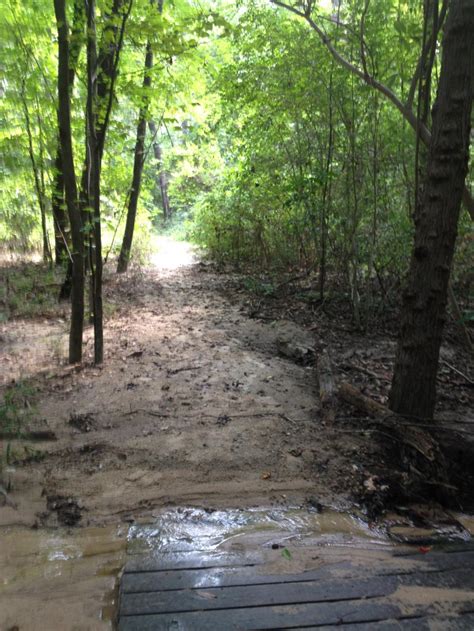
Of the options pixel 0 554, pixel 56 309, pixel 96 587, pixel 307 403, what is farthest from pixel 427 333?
pixel 56 309

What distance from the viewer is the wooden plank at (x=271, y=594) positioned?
7.24 ft

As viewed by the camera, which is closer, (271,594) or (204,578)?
(271,594)

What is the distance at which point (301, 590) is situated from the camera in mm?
2307

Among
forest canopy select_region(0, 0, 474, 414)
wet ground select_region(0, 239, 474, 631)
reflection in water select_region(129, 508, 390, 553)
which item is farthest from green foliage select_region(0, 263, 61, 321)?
reflection in water select_region(129, 508, 390, 553)

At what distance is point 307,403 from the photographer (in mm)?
4375

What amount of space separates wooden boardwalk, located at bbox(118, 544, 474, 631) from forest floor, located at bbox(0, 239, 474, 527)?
1.60 ft

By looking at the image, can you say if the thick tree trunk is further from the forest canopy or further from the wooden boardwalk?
the wooden boardwalk

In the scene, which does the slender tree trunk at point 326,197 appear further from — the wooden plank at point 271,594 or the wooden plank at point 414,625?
the wooden plank at point 414,625

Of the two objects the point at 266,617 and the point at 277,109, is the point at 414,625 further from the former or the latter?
the point at 277,109

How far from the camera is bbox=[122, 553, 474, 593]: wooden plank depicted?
2.34m

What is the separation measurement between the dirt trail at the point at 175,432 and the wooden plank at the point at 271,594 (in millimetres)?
704

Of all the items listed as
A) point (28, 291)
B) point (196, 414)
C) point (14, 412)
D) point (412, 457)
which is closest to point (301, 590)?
point (412, 457)

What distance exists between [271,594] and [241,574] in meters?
0.21

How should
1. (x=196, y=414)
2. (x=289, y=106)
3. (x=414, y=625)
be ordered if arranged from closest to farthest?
1. (x=414, y=625)
2. (x=196, y=414)
3. (x=289, y=106)
